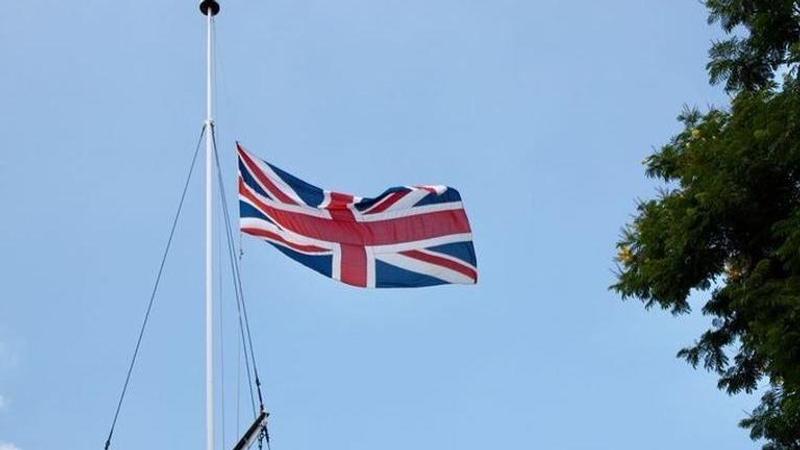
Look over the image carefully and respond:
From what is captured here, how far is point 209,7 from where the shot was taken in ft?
54.3

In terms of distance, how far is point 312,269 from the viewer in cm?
1517

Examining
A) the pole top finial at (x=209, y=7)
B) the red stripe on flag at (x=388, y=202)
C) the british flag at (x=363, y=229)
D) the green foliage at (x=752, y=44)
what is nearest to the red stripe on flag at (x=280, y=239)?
the british flag at (x=363, y=229)

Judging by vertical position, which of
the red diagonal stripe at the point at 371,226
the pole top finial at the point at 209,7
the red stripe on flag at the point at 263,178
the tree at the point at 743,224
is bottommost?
the tree at the point at 743,224

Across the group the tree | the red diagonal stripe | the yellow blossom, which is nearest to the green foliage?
the tree

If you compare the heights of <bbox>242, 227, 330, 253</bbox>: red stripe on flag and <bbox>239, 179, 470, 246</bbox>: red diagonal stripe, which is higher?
<bbox>239, 179, 470, 246</bbox>: red diagonal stripe

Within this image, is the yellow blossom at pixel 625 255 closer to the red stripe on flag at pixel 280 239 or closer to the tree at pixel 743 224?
the tree at pixel 743 224

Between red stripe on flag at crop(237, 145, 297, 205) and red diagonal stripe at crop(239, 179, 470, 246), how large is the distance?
0.21 metres

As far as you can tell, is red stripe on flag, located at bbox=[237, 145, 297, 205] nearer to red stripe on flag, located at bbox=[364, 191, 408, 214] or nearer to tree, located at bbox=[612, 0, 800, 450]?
red stripe on flag, located at bbox=[364, 191, 408, 214]

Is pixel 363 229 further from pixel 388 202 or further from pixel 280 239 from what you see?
pixel 280 239

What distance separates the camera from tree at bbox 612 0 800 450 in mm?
11883

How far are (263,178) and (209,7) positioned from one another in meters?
2.96

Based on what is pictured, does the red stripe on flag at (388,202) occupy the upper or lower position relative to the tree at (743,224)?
upper

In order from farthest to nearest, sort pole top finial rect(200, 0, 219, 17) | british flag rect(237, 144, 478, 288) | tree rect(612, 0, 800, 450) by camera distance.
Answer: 1. pole top finial rect(200, 0, 219, 17)
2. british flag rect(237, 144, 478, 288)
3. tree rect(612, 0, 800, 450)

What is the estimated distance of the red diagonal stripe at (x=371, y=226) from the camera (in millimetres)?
15398
